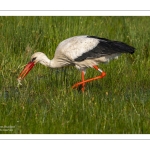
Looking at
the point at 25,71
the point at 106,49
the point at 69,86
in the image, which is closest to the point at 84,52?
the point at 106,49

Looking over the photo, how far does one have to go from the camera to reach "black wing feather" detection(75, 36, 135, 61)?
8852mm

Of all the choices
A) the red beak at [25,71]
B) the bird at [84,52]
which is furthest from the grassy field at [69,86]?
the bird at [84,52]

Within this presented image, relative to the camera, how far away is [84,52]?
899cm

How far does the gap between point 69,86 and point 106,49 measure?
91cm

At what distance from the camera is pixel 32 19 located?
1184 centimetres

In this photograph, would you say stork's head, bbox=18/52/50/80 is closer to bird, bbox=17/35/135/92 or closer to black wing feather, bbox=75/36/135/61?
bird, bbox=17/35/135/92

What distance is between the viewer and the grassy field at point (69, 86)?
6.90m

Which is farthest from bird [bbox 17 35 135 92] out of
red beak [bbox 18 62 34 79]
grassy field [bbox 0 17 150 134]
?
grassy field [bbox 0 17 150 134]

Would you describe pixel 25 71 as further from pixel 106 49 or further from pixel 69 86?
pixel 106 49

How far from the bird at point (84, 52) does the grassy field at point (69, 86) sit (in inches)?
13.6

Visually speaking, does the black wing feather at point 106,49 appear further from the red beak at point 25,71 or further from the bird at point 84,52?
the red beak at point 25,71

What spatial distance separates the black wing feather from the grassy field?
1.93 feet

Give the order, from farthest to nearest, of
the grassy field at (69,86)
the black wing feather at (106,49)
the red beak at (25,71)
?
the red beak at (25,71) < the black wing feather at (106,49) < the grassy field at (69,86)

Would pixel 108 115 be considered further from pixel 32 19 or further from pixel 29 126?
pixel 32 19
